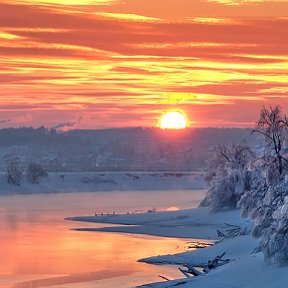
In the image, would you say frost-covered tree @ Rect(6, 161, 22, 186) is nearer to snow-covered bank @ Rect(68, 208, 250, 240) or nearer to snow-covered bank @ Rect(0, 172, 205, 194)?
snow-covered bank @ Rect(0, 172, 205, 194)

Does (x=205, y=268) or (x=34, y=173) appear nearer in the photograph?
(x=205, y=268)

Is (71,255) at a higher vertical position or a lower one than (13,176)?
lower

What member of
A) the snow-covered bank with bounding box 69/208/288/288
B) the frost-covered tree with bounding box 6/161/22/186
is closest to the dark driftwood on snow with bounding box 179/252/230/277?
the snow-covered bank with bounding box 69/208/288/288

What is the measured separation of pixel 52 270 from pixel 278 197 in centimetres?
1183

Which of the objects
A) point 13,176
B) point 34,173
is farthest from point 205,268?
point 34,173

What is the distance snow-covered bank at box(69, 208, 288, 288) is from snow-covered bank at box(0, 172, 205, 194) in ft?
236

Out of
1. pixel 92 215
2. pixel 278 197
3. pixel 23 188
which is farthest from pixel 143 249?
pixel 23 188

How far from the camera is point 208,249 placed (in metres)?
48.6

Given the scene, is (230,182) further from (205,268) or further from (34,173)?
(34,173)

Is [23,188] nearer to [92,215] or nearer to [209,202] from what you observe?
[92,215]

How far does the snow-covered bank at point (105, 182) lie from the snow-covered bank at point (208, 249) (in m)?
71.9

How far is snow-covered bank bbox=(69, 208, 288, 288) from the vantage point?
34875 millimetres

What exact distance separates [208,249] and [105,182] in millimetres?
125322

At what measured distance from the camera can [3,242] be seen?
59656 millimetres
